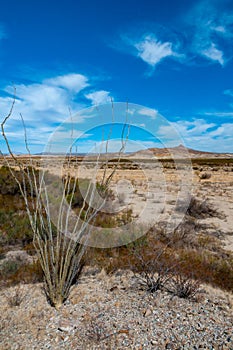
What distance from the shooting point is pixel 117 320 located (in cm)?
301

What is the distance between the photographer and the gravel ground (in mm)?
2666

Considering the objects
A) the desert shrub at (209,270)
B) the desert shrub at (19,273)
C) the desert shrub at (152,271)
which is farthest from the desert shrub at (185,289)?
the desert shrub at (19,273)

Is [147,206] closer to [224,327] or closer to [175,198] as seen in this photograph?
[175,198]

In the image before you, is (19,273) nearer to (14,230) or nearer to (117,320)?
(117,320)

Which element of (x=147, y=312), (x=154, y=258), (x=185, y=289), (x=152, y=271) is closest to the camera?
(x=147, y=312)

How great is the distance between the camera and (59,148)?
3.88 m

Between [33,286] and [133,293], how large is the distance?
1.47m

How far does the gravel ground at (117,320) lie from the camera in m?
2.67

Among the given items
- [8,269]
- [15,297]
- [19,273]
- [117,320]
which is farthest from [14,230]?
[117,320]

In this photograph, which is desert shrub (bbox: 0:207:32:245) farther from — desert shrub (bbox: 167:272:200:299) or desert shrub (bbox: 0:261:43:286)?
desert shrub (bbox: 167:272:200:299)

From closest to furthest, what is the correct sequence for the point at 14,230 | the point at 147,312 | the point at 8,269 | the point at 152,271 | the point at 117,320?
1. the point at 117,320
2. the point at 147,312
3. the point at 152,271
4. the point at 8,269
5. the point at 14,230

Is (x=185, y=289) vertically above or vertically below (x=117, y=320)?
above

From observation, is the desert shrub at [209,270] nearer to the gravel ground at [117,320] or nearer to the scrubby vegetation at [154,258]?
the scrubby vegetation at [154,258]

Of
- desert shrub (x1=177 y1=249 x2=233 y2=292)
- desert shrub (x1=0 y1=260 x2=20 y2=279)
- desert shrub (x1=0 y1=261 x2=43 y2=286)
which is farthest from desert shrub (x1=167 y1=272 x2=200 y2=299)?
desert shrub (x1=0 y1=260 x2=20 y2=279)
